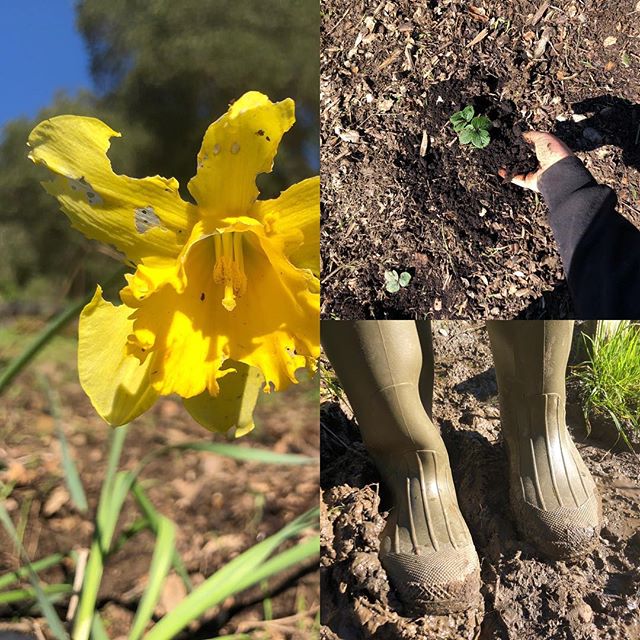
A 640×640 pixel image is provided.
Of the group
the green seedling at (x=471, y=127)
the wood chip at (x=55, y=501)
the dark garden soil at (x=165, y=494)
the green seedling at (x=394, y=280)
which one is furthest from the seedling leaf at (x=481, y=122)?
the wood chip at (x=55, y=501)

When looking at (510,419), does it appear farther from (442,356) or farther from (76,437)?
(76,437)

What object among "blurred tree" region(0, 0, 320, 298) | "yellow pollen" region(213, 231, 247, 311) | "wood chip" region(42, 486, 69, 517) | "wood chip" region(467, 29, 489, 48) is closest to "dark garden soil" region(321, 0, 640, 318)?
"wood chip" region(467, 29, 489, 48)

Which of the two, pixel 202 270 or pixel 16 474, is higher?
pixel 202 270

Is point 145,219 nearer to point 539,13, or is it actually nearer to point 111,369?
point 111,369

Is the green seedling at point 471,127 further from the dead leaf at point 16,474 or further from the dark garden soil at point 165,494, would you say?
the dead leaf at point 16,474

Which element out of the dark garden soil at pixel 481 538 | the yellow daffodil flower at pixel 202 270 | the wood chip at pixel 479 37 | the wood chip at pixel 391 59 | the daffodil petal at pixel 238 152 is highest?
the wood chip at pixel 479 37

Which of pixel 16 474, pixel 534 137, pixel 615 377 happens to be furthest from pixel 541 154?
pixel 16 474
